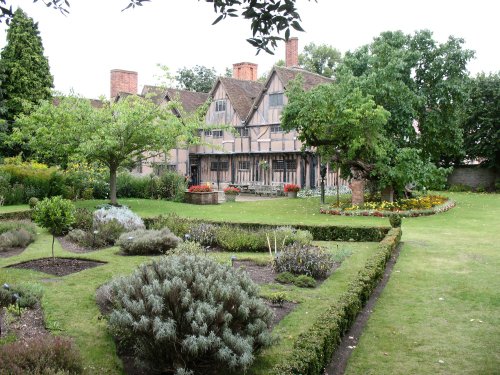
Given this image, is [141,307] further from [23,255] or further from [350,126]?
[350,126]

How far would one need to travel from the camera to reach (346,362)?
6.12 meters

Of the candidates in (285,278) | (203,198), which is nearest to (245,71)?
(203,198)

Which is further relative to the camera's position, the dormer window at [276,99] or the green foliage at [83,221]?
the dormer window at [276,99]

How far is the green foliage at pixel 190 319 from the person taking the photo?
535cm

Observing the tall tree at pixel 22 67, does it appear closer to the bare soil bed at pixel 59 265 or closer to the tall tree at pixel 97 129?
the tall tree at pixel 97 129

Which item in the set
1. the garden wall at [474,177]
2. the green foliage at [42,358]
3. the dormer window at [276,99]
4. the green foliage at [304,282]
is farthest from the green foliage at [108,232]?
the garden wall at [474,177]

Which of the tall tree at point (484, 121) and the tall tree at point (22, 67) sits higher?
the tall tree at point (22, 67)

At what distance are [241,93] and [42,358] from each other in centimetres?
3429

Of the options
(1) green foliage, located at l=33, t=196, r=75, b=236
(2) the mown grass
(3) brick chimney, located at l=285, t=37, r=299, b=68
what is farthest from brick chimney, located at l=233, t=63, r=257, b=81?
(1) green foliage, located at l=33, t=196, r=75, b=236

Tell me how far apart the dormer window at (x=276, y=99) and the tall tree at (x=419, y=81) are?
334 inches

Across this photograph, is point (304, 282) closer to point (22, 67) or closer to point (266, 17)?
point (266, 17)

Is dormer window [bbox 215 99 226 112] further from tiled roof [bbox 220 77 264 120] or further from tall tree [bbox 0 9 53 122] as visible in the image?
tall tree [bbox 0 9 53 122]

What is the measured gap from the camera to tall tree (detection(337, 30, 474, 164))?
23.7 m

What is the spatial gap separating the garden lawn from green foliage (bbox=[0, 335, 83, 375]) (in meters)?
3.03
